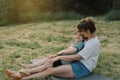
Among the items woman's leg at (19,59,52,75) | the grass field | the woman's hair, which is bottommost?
the grass field

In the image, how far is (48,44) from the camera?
9.21 metres

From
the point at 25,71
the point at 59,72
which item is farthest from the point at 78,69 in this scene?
the point at 25,71

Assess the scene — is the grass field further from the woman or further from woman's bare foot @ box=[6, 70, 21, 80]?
the woman

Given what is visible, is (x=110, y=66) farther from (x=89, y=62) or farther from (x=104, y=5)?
(x=104, y=5)

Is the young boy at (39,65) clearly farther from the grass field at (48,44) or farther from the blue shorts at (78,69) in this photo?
the grass field at (48,44)

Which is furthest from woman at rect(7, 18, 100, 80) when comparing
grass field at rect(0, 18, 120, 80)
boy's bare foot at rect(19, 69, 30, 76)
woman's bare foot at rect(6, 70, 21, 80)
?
grass field at rect(0, 18, 120, 80)

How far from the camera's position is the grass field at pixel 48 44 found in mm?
6875

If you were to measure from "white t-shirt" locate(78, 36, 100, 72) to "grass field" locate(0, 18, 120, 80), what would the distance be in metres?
0.51

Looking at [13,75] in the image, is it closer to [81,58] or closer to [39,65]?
[39,65]

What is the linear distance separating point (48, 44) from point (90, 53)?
3.57 meters

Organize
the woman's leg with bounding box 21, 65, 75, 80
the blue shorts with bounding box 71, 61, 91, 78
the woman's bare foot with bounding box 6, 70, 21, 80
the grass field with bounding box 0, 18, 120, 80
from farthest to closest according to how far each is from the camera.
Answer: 1. the grass field with bounding box 0, 18, 120, 80
2. the blue shorts with bounding box 71, 61, 91, 78
3. the woman's leg with bounding box 21, 65, 75, 80
4. the woman's bare foot with bounding box 6, 70, 21, 80

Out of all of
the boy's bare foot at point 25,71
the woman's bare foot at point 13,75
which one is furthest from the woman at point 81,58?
the woman's bare foot at point 13,75

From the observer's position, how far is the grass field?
271 inches

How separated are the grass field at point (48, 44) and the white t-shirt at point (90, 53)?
51cm
